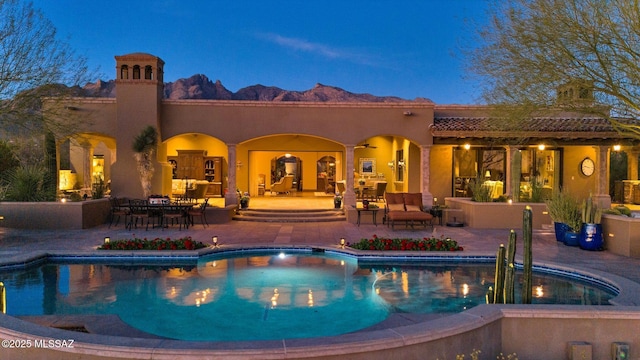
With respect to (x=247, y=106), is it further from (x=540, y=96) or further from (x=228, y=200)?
(x=540, y=96)

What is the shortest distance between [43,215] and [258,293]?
925cm

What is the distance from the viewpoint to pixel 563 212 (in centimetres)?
1193

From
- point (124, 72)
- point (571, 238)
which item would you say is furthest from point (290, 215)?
point (571, 238)

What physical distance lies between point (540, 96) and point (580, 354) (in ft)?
21.7

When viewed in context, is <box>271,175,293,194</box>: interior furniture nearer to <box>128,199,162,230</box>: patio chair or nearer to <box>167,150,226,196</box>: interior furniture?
<box>167,150,226,196</box>: interior furniture

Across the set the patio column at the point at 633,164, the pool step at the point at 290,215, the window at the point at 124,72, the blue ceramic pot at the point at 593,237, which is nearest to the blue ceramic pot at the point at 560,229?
the blue ceramic pot at the point at 593,237

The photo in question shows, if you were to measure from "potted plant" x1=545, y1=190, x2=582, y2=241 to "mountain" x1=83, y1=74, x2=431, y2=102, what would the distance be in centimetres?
5351

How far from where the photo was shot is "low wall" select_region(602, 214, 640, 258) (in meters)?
10.4

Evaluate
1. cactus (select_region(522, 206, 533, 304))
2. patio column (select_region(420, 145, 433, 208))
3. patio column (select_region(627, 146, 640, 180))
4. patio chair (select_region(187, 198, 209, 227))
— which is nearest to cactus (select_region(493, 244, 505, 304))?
cactus (select_region(522, 206, 533, 304))

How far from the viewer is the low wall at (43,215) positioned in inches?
560

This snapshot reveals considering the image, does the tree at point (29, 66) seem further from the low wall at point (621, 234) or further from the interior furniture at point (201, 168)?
the low wall at point (621, 234)

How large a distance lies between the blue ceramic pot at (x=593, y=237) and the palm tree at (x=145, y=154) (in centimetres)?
1322

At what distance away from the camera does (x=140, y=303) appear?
7.56 metres

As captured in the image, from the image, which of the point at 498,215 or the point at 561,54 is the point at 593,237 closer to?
the point at 498,215
